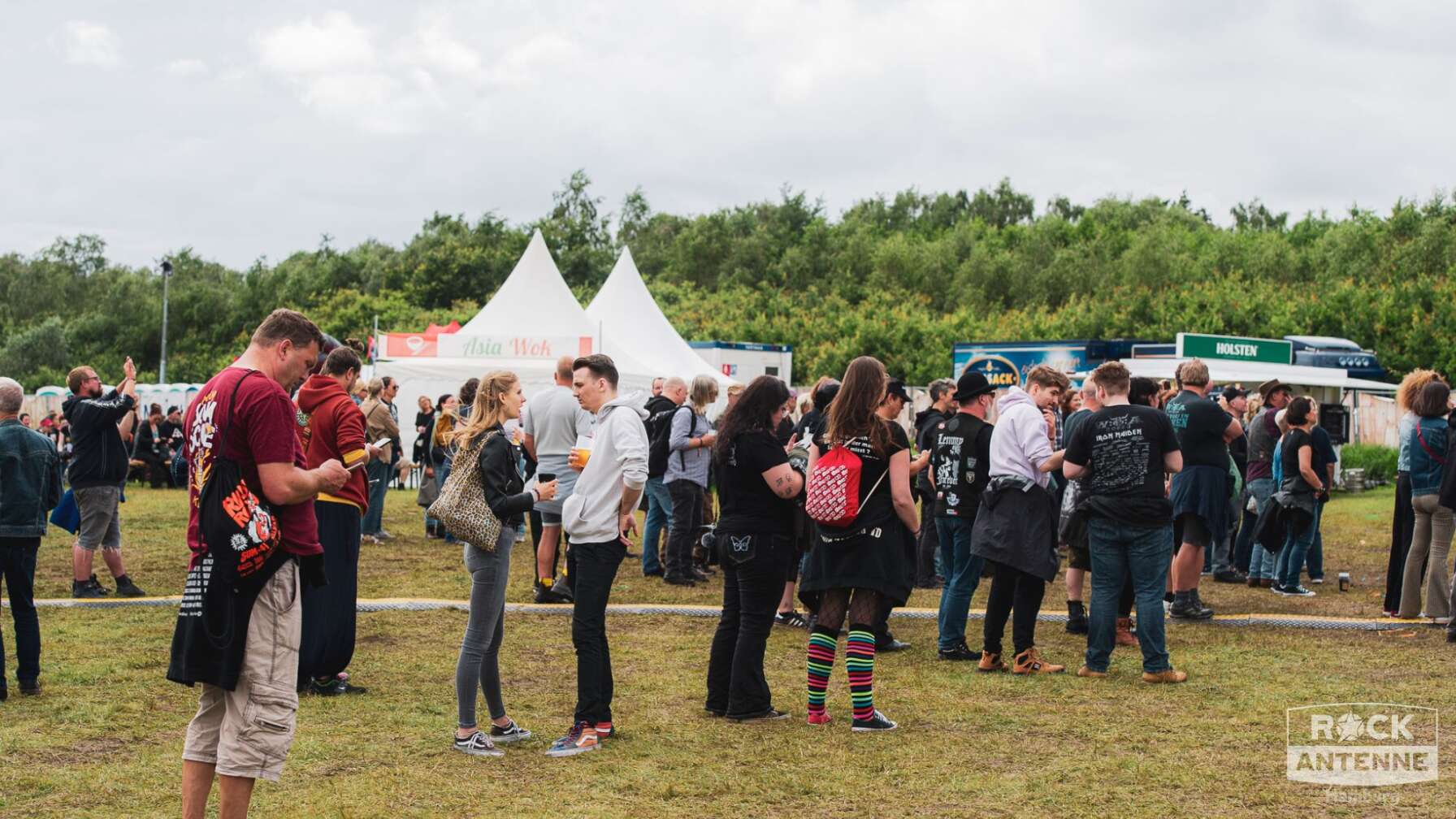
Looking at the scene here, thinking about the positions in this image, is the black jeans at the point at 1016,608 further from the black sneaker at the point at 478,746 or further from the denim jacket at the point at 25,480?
the denim jacket at the point at 25,480

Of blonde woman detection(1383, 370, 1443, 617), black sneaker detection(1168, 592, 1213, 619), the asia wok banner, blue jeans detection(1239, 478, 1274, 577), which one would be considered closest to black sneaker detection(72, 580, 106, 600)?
black sneaker detection(1168, 592, 1213, 619)

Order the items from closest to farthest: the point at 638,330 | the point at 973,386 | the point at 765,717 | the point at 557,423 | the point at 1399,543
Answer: the point at 765,717
the point at 973,386
the point at 1399,543
the point at 557,423
the point at 638,330

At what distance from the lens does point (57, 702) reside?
6.90 meters

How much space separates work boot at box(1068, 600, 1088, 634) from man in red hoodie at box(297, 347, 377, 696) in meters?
5.28

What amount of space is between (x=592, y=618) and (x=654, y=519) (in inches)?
248

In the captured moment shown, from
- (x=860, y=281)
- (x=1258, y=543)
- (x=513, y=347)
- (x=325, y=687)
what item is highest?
(x=860, y=281)

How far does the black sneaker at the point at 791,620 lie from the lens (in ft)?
31.5

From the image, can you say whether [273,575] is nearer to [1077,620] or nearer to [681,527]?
[1077,620]

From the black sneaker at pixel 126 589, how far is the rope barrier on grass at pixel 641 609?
11 cm

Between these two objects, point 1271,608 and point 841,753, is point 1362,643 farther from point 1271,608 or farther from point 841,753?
point 841,753

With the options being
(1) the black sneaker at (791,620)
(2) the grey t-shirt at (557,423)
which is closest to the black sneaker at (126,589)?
(2) the grey t-shirt at (557,423)

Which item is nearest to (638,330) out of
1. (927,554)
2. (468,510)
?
(927,554)

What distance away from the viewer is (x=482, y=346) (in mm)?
23141

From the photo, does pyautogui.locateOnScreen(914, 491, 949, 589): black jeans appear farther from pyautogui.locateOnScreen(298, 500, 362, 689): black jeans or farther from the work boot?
pyautogui.locateOnScreen(298, 500, 362, 689): black jeans
